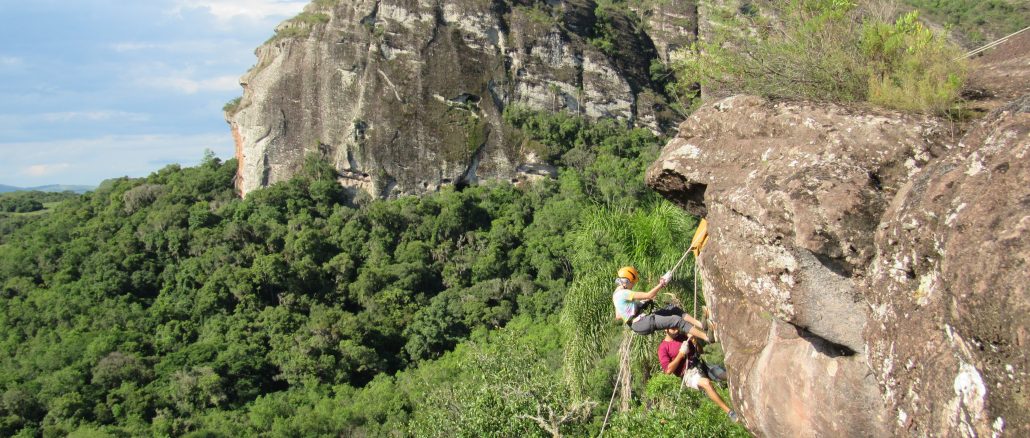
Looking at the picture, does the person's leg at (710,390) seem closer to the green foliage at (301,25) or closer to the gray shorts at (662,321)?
the gray shorts at (662,321)

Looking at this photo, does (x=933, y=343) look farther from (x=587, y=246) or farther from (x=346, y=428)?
(x=346, y=428)

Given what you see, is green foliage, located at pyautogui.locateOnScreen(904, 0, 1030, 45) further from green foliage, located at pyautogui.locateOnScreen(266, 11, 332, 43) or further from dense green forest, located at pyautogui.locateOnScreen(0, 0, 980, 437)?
green foliage, located at pyautogui.locateOnScreen(266, 11, 332, 43)

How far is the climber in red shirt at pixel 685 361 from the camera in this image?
6.31 metres

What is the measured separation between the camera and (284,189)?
45562 millimetres

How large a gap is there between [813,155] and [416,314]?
30.5 m

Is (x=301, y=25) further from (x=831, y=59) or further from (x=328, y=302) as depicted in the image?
(x=831, y=59)

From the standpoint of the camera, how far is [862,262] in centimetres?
386

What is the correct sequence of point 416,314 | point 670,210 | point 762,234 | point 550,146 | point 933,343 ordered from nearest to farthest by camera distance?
point 933,343
point 762,234
point 670,210
point 416,314
point 550,146

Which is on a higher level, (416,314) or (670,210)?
(670,210)

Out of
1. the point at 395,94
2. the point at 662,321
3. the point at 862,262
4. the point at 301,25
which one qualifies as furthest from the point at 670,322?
the point at 301,25

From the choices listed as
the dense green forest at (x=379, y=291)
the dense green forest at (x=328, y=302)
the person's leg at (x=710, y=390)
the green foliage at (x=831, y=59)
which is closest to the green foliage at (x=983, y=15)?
the dense green forest at (x=328, y=302)

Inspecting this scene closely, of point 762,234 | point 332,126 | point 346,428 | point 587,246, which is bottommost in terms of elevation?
point 346,428

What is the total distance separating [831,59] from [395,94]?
143 ft

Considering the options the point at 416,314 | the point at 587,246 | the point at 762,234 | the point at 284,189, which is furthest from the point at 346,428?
the point at 284,189
